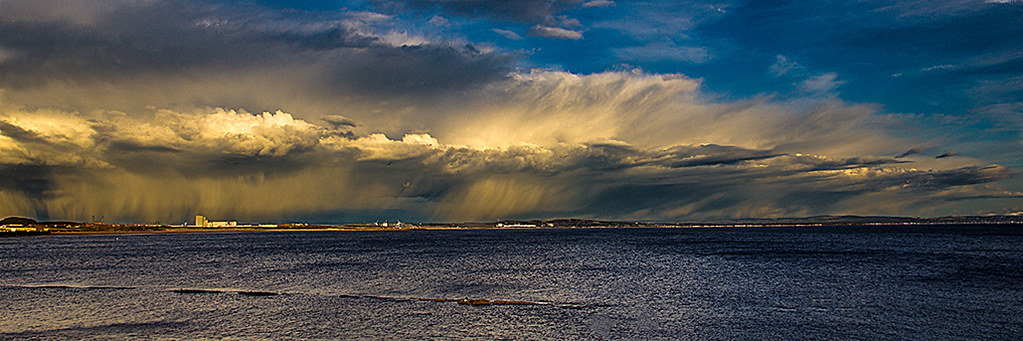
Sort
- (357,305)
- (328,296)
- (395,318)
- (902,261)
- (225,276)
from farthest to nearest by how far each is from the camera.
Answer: (902,261) < (225,276) < (328,296) < (357,305) < (395,318)

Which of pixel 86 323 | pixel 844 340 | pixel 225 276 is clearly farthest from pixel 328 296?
pixel 844 340

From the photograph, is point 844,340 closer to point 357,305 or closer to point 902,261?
point 357,305

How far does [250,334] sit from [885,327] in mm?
32922

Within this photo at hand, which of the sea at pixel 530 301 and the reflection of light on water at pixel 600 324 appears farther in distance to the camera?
the sea at pixel 530 301

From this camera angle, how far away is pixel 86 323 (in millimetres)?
33344

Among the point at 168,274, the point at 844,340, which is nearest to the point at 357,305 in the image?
the point at 844,340

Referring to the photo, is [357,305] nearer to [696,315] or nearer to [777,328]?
[696,315]

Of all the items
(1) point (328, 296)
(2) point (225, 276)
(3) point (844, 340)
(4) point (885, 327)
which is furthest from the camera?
(2) point (225, 276)

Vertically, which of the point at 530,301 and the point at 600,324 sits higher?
the point at 530,301

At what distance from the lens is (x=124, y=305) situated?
40.6 meters

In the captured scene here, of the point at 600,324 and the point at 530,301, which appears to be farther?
the point at 530,301

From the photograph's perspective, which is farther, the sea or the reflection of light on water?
the sea

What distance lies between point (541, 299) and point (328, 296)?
15.9 metres

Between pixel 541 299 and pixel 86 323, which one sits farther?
pixel 541 299
